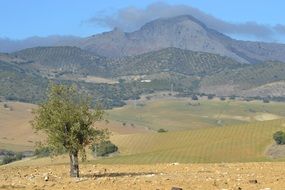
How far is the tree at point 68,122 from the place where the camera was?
39062mm

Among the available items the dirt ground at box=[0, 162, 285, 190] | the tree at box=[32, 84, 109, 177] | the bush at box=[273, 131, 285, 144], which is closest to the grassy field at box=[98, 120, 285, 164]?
the bush at box=[273, 131, 285, 144]

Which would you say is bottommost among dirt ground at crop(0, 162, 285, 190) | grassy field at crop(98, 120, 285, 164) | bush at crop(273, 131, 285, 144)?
grassy field at crop(98, 120, 285, 164)

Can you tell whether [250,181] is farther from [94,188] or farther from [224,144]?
[224,144]

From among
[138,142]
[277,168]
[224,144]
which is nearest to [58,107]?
[277,168]

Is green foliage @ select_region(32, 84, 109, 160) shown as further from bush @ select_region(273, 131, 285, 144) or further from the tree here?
bush @ select_region(273, 131, 285, 144)

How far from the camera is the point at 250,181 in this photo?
30531 mm

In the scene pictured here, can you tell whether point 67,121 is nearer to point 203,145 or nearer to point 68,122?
point 68,122

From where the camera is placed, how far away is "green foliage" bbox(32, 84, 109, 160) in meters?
39.1

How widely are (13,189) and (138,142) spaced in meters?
164

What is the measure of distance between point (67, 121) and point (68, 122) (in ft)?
0.41

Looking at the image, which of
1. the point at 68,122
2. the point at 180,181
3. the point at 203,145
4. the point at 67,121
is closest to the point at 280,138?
the point at 203,145

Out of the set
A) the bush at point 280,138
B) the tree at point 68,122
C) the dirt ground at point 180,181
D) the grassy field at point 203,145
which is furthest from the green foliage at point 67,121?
the bush at point 280,138

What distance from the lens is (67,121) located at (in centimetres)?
3934

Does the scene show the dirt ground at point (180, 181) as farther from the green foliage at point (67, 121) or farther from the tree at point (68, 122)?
the green foliage at point (67, 121)
